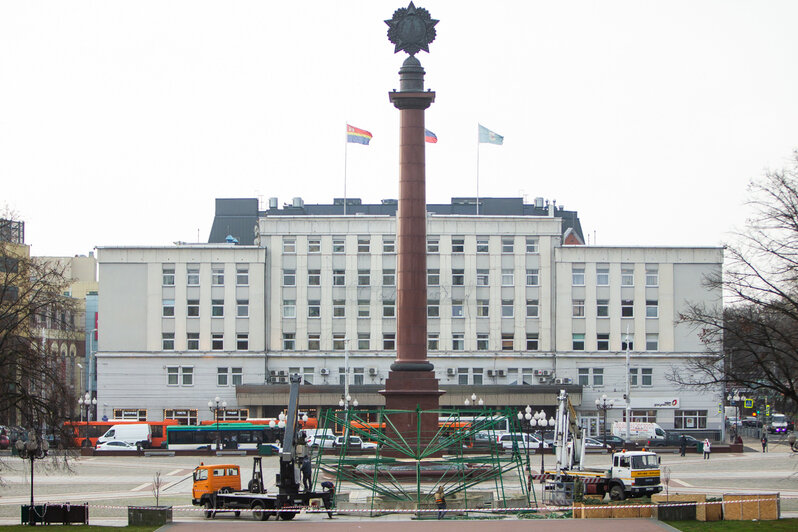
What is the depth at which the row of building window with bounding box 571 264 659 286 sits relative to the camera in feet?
301

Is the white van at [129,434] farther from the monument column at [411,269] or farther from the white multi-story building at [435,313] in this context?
the monument column at [411,269]

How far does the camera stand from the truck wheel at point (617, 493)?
147 ft

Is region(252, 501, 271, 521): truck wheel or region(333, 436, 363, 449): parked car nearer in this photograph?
region(252, 501, 271, 521): truck wheel

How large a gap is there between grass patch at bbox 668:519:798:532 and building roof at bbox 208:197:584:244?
62231 millimetres

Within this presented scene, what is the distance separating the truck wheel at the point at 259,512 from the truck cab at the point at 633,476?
13.9m

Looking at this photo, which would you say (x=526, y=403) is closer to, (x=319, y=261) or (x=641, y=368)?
(x=641, y=368)

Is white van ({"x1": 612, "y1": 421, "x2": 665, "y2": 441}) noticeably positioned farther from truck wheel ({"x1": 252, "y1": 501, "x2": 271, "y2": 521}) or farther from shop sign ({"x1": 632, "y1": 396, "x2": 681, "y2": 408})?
truck wheel ({"x1": 252, "y1": 501, "x2": 271, "y2": 521})

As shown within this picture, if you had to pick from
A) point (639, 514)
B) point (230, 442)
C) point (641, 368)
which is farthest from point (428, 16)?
point (641, 368)

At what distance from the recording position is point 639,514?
128 ft

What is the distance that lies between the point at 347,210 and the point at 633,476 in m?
66.9

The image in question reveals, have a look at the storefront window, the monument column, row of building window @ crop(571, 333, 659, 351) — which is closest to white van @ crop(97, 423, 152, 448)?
row of building window @ crop(571, 333, 659, 351)

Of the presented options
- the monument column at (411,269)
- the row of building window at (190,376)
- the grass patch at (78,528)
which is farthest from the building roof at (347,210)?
the grass patch at (78,528)

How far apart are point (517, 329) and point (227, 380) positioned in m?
23.3

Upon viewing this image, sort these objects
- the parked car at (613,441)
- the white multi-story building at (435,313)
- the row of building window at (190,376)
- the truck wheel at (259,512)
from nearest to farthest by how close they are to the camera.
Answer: the truck wheel at (259,512) → the parked car at (613,441) → the white multi-story building at (435,313) → the row of building window at (190,376)
